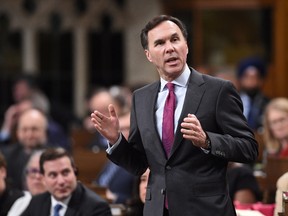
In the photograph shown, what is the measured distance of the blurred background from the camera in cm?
1148

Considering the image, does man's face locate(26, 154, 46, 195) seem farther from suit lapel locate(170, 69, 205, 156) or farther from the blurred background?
the blurred background

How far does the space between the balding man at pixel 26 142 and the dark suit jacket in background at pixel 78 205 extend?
90.2 inches

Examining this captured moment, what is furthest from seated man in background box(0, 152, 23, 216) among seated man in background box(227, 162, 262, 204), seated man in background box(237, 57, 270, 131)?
seated man in background box(237, 57, 270, 131)

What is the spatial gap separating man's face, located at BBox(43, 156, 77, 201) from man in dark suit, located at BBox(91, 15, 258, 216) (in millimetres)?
1396

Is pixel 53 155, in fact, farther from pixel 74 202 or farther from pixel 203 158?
pixel 203 158

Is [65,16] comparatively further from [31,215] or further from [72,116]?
[31,215]

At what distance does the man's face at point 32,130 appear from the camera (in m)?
8.11

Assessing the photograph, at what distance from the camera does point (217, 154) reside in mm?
3828

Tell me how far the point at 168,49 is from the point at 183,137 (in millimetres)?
387

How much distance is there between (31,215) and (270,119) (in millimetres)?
2475

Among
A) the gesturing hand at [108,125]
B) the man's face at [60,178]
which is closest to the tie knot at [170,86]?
the gesturing hand at [108,125]

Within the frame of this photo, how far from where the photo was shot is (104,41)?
12125 mm

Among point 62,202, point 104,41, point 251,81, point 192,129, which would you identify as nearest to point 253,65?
point 251,81

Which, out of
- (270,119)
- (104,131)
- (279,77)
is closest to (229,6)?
(279,77)
